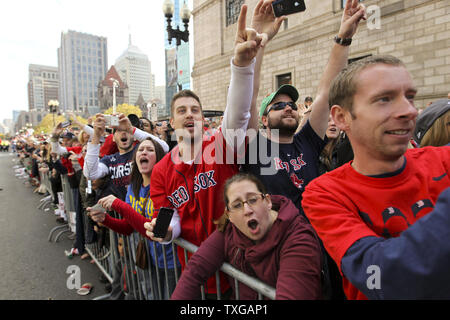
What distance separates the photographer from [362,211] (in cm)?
112

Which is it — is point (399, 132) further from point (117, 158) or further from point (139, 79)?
point (139, 79)

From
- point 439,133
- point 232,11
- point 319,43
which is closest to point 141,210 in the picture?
point 439,133

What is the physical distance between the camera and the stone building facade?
418 inches

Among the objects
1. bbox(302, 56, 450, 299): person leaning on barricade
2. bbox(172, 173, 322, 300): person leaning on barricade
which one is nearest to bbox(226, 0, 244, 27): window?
bbox(172, 173, 322, 300): person leaning on barricade

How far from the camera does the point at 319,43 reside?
14547mm

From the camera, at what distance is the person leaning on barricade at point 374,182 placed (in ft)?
3.13

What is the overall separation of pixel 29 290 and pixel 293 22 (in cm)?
1717

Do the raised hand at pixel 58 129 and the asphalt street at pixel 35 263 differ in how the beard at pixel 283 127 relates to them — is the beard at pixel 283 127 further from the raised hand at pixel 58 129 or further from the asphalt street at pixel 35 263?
the raised hand at pixel 58 129

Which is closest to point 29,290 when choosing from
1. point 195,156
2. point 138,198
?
point 138,198

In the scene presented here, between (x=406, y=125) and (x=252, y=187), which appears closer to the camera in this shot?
(x=406, y=125)

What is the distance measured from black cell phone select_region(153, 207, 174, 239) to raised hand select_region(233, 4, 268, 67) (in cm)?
112

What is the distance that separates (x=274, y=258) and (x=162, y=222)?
87cm

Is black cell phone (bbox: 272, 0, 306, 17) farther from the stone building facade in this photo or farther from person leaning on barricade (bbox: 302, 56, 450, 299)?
the stone building facade

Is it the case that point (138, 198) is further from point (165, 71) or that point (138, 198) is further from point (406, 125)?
point (165, 71)
